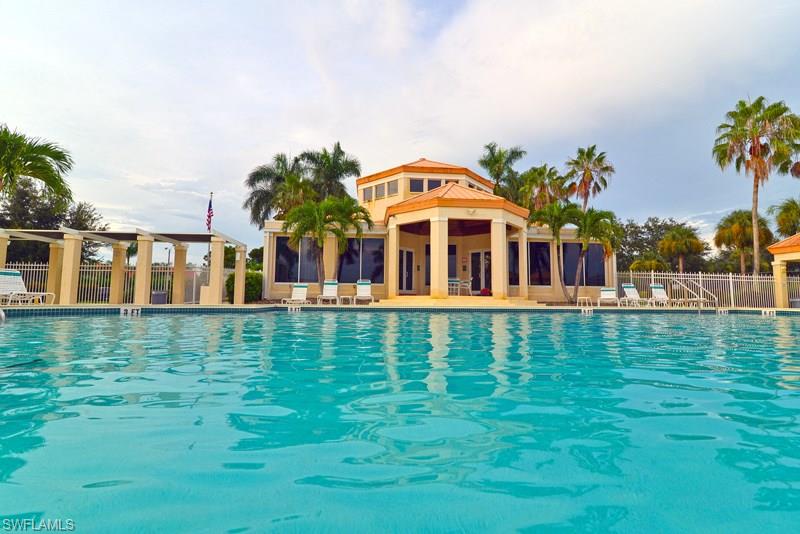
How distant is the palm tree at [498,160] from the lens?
2864 centimetres

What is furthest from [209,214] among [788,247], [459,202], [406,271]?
[788,247]

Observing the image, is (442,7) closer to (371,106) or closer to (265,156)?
(371,106)

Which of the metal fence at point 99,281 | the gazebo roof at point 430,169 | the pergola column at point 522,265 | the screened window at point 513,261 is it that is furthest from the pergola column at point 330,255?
the pergola column at point 522,265

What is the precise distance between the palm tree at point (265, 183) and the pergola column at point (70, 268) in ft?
49.2

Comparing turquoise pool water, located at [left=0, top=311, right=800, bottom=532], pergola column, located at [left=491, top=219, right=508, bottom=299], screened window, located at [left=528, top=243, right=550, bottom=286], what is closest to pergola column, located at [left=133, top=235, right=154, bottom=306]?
turquoise pool water, located at [left=0, top=311, right=800, bottom=532]

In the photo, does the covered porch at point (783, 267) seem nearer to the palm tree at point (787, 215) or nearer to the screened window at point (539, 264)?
the palm tree at point (787, 215)

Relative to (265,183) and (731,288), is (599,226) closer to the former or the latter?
(731,288)

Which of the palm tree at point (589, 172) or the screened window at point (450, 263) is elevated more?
the palm tree at point (589, 172)

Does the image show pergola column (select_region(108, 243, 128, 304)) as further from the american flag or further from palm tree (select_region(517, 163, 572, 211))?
palm tree (select_region(517, 163, 572, 211))

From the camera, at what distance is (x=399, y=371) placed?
173 inches

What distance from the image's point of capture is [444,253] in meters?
17.0

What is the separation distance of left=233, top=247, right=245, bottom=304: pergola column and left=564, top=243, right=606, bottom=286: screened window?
51.9 feet

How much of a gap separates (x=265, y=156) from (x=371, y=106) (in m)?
14.3

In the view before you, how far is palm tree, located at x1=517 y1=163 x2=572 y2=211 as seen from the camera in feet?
91.4
